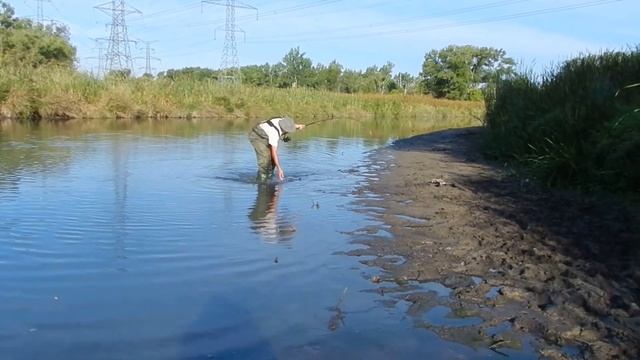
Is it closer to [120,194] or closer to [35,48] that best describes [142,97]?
[35,48]

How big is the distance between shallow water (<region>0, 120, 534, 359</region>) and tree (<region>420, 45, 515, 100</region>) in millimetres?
74616

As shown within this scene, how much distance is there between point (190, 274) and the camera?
6.18 meters

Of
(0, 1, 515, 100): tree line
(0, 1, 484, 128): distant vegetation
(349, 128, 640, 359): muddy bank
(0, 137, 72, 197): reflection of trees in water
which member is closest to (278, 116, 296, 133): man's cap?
(349, 128, 640, 359): muddy bank

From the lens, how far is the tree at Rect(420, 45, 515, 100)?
86812mm

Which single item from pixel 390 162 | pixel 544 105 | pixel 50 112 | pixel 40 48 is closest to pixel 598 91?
pixel 544 105

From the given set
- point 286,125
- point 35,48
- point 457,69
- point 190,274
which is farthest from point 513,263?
point 457,69

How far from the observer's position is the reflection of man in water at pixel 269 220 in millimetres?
7902

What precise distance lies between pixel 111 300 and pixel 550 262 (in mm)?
4251

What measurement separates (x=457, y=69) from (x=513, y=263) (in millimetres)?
84925

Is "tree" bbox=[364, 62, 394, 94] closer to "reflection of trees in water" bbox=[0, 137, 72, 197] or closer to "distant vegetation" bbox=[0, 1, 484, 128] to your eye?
"distant vegetation" bbox=[0, 1, 484, 128]

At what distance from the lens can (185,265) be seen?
6.48m

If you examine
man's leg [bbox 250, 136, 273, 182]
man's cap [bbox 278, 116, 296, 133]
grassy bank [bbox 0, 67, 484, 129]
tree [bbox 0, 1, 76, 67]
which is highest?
tree [bbox 0, 1, 76, 67]

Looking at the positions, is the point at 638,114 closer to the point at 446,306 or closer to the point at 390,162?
the point at 446,306

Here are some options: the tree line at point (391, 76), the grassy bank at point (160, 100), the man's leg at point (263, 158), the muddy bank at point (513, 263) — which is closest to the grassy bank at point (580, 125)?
A: the muddy bank at point (513, 263)
